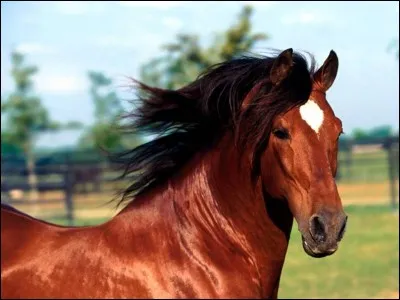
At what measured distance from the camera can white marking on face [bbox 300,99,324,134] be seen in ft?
11.1

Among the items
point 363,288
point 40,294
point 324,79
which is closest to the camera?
point 40,294

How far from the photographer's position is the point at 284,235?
12.0ft

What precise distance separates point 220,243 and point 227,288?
257mm

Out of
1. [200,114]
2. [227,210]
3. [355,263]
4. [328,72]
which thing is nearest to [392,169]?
[355,263]

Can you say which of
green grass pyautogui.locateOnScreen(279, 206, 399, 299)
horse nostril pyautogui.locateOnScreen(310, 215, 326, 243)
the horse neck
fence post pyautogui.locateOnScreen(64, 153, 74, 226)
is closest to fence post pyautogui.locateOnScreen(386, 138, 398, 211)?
green grass pyautogui.locateOnScreen(279, 206, 399, 299)

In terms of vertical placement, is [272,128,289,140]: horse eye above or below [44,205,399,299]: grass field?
above

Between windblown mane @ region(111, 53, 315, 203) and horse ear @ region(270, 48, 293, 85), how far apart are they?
0.03 metres

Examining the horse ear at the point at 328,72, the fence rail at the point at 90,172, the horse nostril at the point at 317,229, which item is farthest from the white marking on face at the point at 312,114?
the fence rail at the point at 90,172

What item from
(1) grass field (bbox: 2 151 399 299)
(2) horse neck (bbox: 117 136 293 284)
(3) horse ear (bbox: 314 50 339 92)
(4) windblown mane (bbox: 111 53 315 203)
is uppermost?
(3) horse ear (bbox: 314 50 339 92)

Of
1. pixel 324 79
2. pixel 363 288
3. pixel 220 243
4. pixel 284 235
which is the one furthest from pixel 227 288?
pixel 363 288

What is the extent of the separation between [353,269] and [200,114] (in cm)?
771

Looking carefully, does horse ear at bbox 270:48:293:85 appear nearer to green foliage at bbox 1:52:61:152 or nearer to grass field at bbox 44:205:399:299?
grass field at bbox 44:205:399:299

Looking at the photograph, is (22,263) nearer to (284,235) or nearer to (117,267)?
(117,267)

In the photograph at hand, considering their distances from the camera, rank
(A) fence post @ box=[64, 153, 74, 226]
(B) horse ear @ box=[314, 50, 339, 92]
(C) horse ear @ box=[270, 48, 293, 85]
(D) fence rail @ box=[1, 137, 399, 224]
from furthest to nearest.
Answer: (A) fence post @ box=[64, 153, 74, 226]
(D) fence rail @ box=[1, 137, 399, 224]
(B) horse ear @ box=[314, 50, 339, 92]
(C) horse ear @ box=[270, 48, 293, 85]
